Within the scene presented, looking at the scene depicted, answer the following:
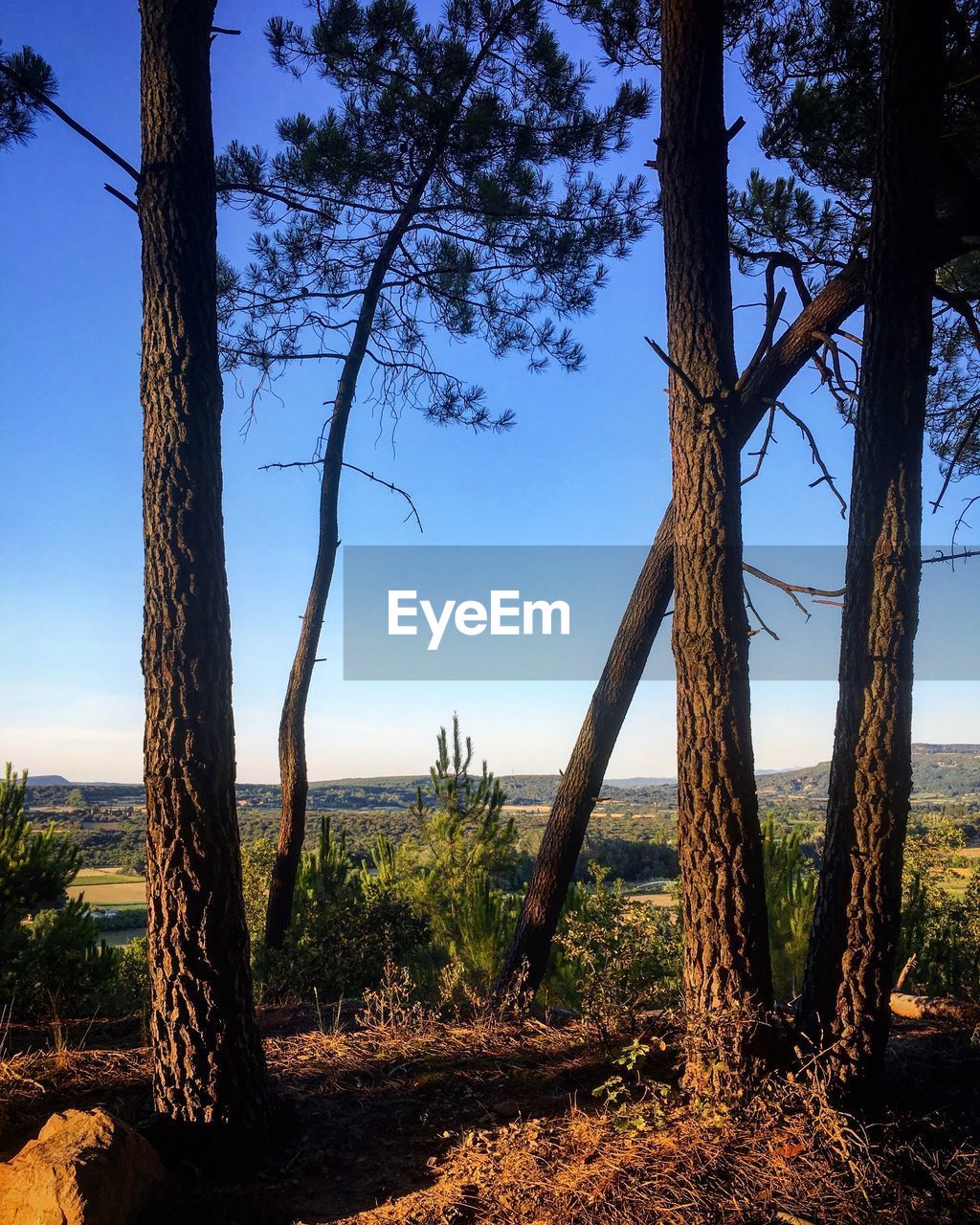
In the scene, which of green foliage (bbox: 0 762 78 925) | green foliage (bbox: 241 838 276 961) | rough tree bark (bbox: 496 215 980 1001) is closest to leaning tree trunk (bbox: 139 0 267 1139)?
rough tree bark (bbox: 496 215 980 1001)

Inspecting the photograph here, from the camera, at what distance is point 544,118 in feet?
26.4

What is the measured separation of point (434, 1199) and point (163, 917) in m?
1.40

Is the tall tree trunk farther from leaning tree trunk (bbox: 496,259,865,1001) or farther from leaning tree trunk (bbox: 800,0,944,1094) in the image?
leaning tree trunk (bbox: 496,259,865,1001)

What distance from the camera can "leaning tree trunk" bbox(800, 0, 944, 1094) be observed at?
144 inches

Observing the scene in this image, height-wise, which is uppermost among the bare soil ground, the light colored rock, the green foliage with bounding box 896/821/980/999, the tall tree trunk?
the tall tree trunk

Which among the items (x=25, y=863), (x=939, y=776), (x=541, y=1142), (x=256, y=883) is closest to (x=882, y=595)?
(x=541, y=1142)

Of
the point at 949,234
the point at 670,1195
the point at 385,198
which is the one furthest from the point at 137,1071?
the point at 385,198

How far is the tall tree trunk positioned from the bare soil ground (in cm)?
39

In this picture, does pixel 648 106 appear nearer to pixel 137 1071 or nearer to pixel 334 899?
pixel 334 899

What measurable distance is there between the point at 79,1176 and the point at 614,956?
2.99m

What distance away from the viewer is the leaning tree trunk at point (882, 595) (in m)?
3.66

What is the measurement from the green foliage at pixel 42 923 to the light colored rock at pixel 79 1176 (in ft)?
11.6

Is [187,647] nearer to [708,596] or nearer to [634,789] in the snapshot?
[708,596]

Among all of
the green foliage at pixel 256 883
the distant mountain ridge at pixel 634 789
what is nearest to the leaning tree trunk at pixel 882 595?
the distant mountain ridge at pixel 634 789
